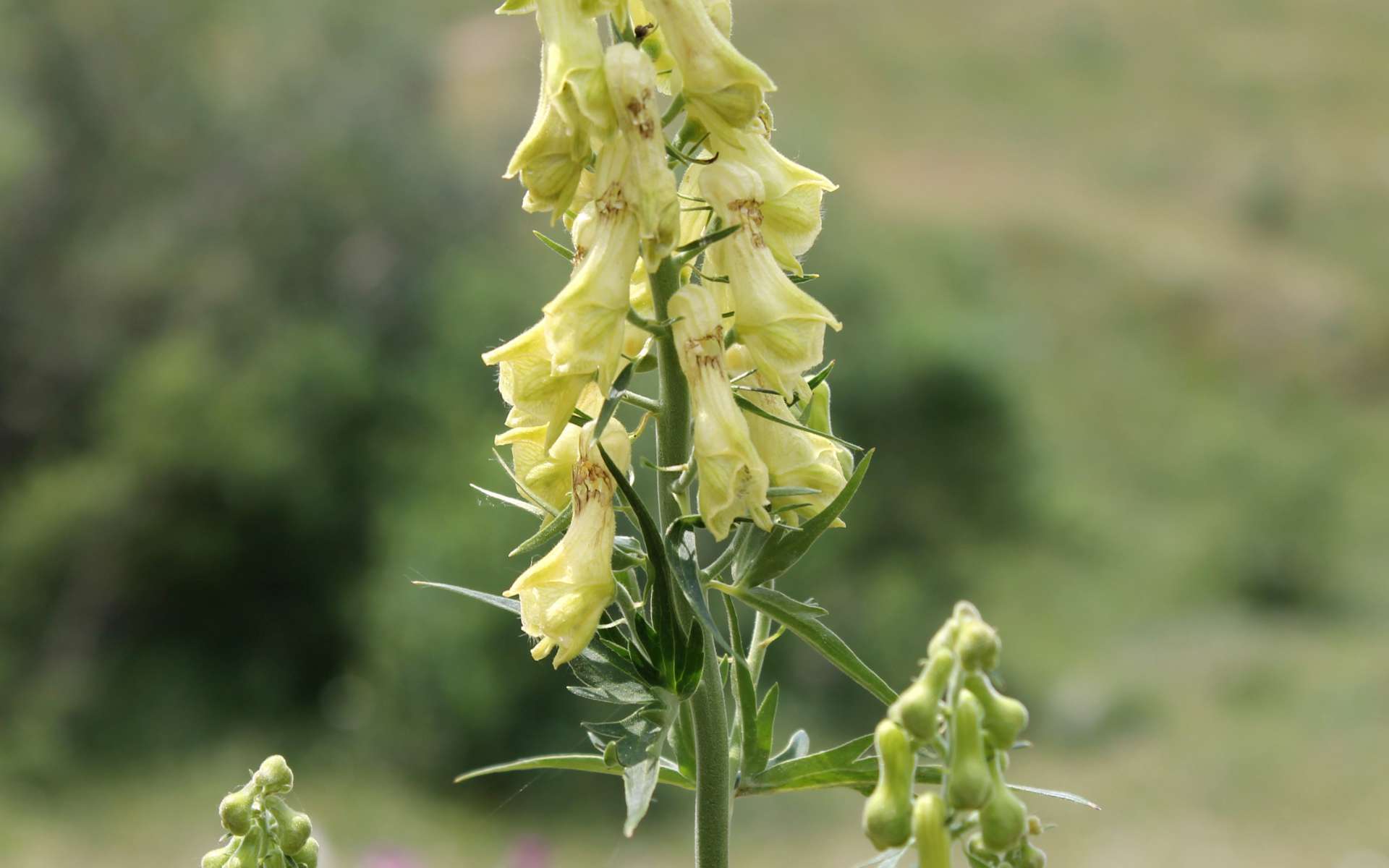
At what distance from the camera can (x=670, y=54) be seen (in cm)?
156

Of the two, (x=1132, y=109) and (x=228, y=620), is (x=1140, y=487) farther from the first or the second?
(x=228, y=620)

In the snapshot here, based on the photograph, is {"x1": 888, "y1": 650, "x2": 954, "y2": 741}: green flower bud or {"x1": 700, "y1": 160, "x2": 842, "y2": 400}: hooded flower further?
{"x1": 700, "y1": 160, "x2": 842, "y2": 400}: hooded flower

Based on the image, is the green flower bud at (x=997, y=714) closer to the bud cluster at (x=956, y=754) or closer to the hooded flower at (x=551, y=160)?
the bud cluster at (x=956, y=754)

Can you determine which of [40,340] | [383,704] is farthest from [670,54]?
[40,340]

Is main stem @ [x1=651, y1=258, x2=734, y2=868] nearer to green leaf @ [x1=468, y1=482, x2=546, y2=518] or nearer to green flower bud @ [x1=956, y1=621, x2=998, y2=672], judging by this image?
green leaf @ [x1=468, y1=482, x2=546, y2=518]

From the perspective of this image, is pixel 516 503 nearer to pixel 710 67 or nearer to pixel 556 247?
pixel 556 247

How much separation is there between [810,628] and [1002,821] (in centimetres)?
38

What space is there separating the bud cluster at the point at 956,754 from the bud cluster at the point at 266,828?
22.5 inches

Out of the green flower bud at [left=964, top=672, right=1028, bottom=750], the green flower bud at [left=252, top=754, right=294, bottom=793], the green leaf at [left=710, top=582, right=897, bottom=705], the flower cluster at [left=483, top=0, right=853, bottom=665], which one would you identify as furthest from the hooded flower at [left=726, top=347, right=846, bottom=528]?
the green flower bud at [left=252, top=754, right=294, bottom=793]

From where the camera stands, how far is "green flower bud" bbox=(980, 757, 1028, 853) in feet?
3.67

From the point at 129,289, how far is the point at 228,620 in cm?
380

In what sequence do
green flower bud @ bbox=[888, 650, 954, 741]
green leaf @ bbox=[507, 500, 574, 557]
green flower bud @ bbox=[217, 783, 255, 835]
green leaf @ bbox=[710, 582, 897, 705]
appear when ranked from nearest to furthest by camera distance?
green flower bud @ bbox=[888, 650, 954, 741] < green flower bud @ bbox=[217, 783, 255, 835] < green leaf @ bbox=[710, 582, 897, 705] < green leaf @ bbox=[507, 500, 574, 557]

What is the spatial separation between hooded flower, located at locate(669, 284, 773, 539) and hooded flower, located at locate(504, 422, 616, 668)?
13 cm

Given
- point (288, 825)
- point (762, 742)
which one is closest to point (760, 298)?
point (762, 742)
